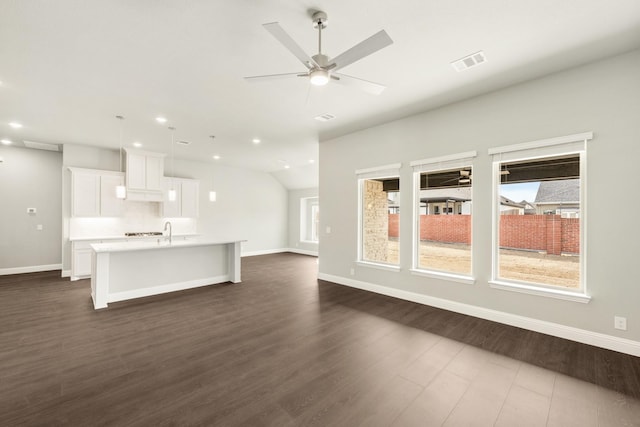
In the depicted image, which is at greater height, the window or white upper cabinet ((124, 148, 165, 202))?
white upper cabinet ((124, 148, 165, 202))

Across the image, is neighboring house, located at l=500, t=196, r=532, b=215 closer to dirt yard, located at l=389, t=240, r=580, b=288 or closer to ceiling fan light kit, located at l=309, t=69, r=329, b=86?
dirt yard, located at l=389, t=240, r=580, b=288

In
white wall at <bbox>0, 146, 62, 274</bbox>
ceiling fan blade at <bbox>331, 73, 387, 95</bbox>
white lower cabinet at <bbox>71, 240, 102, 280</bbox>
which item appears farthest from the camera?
white wall at <bbox>0, 146, 62, 274</bbox>

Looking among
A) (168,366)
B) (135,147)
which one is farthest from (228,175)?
(168,366)

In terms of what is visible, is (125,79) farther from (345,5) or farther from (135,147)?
(135,147)

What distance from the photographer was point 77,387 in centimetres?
230

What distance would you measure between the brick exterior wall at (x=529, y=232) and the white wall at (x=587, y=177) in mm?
226

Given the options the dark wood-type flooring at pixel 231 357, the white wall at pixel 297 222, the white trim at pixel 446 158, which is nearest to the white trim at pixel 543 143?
the white trim at pixel 446 158

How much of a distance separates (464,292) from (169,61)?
15.6ft

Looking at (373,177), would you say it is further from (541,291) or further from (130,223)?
(130,223)

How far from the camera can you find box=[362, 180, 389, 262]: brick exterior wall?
213 inches

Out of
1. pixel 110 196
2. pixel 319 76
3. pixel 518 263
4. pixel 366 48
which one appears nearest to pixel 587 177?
pixel 518 263

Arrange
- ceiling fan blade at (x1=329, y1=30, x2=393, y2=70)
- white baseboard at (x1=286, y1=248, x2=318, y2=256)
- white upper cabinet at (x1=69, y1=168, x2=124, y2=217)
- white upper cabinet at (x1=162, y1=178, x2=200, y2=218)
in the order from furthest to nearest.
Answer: white baseboard at (x1=286, y1=248, x2=318, y2=256) < white upper cabinet at (x1=162, y1=178, x2=200, y2=218) < white upper cabinet at (x1=69, y1=168, x2=124, y2=217) < ceiling fan blade at (x1=329, y1=30, x2=393, y2=70)

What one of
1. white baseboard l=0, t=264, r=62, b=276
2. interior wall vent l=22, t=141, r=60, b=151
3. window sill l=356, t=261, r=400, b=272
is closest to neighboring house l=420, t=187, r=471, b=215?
window sill l=356, t=261, r=400, b=272

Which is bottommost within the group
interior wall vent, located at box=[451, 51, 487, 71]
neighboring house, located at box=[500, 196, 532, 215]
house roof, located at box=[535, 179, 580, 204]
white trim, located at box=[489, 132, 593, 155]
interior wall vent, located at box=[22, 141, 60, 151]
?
neighboring house, located at box=[500, 196, 532, 215]
